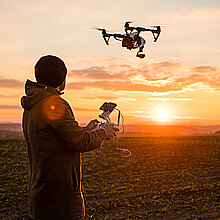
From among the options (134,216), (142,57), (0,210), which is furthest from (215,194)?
(0,210)

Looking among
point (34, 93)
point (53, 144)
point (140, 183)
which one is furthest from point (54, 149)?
point (140, 183)

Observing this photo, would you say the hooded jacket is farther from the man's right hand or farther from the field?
the field

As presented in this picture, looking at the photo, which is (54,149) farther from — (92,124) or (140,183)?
(140,183)

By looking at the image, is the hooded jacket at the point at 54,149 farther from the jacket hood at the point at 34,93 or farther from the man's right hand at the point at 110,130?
the man's right hand at the point at 110,130

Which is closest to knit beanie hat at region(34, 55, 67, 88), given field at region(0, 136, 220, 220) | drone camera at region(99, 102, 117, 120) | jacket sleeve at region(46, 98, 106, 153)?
jacket sleeve at region(46, 98, 106, 153)

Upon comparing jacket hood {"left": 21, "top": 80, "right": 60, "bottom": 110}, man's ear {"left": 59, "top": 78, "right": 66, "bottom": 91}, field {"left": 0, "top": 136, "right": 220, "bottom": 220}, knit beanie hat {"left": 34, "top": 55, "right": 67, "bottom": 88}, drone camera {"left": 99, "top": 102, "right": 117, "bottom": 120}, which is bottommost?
field {"left": 0, "top": 136, "right": 220, "bottom": 220}

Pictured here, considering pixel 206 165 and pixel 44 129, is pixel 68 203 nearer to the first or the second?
pixel 44 129
